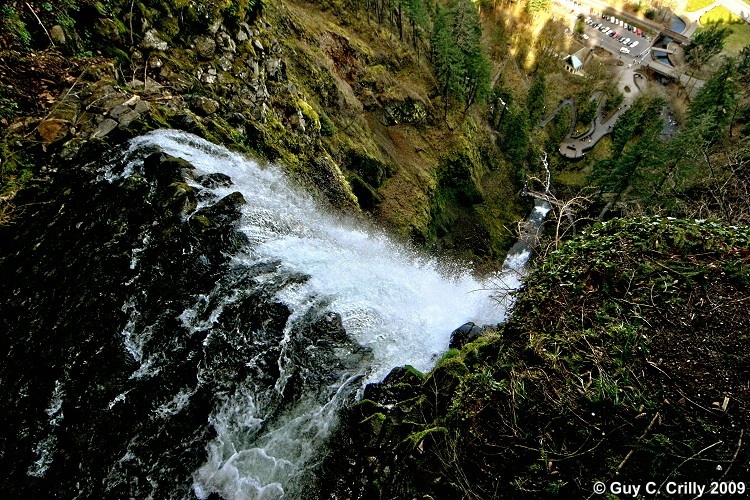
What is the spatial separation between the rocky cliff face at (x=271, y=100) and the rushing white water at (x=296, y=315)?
172 cm

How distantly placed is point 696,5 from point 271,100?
106773 mm

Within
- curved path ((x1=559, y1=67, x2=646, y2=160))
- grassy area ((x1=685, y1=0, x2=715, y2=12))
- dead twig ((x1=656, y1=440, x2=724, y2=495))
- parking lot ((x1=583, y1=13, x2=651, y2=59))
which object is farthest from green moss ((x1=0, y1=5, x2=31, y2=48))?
grassy area ((x1=685, y1=0, x2=715, y2=12))

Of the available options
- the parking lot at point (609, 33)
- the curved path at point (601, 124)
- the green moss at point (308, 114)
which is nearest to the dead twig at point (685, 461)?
the green moss at point (308, 114)

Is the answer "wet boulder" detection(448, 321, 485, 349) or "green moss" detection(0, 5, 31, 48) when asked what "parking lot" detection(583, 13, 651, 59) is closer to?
"wet boulder" detection(448, 321, 485, 349)

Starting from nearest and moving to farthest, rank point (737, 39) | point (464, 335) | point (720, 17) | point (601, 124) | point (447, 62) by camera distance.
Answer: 1. point (464, 335)
2. point (447, 62)
3. point (601, 124)
4. point (737, 39)
5. point (720, 17)

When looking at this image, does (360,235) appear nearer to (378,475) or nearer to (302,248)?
(302,248)

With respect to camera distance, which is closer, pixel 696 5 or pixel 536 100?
pixel 536 100

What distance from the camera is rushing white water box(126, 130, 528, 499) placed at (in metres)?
6.02

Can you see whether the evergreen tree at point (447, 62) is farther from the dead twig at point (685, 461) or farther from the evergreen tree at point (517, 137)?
the dead twig at point (685, 461)

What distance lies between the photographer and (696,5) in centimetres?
7569

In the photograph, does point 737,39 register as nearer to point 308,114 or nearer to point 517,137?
point 517,137

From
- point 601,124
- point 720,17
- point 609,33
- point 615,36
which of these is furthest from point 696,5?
point 601,124

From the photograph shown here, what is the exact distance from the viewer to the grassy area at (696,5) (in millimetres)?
75312

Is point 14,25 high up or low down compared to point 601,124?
up
